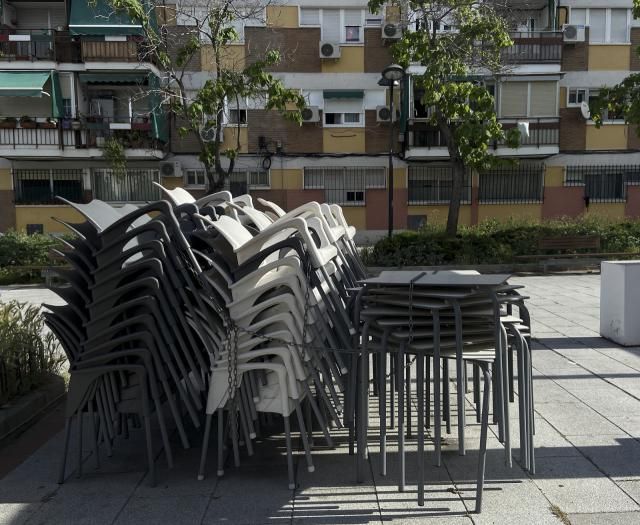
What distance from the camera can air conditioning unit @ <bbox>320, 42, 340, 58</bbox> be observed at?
923 inches

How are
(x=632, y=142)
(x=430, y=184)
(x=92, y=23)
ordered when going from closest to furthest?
(x=92, y=23)
(x=632, y=142)
(x=430, y=184)

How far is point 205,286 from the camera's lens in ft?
11.6

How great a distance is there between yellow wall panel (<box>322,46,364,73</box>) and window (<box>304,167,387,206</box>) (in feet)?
12.9

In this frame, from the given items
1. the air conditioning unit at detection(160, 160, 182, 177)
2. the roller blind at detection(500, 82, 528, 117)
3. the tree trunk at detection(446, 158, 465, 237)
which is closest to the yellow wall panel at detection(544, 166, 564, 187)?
the roller blind at detection(500, 82, 528, 117)

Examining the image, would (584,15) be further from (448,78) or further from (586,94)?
(448,78)

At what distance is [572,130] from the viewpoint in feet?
81.1

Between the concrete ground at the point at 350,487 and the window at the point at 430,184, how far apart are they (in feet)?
67.6

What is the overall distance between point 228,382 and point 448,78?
51.0 feet

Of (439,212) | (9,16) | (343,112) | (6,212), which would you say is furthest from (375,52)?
(6,212)

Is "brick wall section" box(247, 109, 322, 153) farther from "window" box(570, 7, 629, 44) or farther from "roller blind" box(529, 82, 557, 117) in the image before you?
"window" box(570, 7, 629, 44)

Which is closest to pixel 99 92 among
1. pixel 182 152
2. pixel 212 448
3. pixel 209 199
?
pixel 182 152

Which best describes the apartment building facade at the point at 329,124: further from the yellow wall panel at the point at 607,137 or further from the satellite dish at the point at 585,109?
the satellite dish at the point at 585,109

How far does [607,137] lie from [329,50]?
38.9 feet

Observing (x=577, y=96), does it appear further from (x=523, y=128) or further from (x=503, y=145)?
(x=523, y=128)
